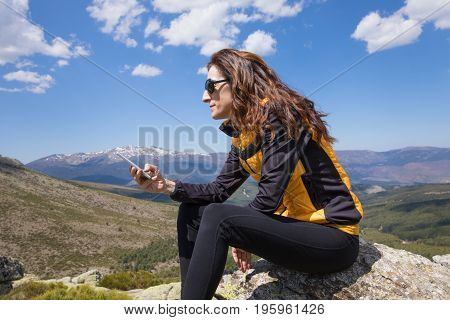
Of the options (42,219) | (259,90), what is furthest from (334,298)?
(42,219)

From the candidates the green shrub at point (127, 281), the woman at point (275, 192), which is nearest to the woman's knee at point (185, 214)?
the woman at point (275, 192)

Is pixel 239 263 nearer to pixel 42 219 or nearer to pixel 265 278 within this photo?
pixel 265 278

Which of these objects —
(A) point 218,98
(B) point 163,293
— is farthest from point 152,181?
(B) point 163,293

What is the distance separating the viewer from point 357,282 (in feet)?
14.9

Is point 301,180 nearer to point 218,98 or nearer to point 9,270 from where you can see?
point 218,98

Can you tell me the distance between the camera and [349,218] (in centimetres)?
401

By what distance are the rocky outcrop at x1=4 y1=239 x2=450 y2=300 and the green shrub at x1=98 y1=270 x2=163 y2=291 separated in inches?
535

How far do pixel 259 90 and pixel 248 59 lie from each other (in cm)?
39

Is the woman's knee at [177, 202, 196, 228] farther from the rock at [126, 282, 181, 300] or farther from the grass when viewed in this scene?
the grass

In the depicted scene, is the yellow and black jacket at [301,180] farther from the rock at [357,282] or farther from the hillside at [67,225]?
the hillside at [67,225]

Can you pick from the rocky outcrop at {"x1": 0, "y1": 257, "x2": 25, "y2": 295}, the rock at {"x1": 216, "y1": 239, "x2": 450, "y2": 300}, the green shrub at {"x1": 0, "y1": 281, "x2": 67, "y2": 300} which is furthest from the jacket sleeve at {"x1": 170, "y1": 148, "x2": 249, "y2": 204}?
the rocky outcrop at {"x1": 0, "y1": 257, "x2": 25, "y2": 295}

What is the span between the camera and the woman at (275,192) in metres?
3.72

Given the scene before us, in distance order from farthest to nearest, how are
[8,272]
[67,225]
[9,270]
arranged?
[67,225] < [9,270] < [8,272]

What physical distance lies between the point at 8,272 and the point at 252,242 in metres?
23.8
